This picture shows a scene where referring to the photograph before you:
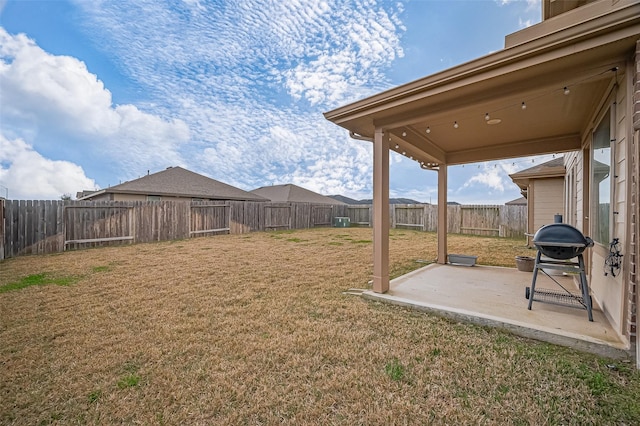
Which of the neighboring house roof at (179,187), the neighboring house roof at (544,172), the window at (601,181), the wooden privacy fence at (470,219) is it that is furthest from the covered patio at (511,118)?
the neighboring house roof at (179,187)

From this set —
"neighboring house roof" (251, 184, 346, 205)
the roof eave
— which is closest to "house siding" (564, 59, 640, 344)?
the roof eave

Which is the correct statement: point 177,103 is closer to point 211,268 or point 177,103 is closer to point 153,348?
point 211,268

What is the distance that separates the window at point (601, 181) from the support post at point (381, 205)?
2280mm

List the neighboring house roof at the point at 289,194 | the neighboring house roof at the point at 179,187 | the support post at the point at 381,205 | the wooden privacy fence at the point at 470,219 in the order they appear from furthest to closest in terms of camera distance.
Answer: the neighboring house roof at the point at 289,194 < the neighboring house roof at the point at 179,187 < the wooden privacy fence at the point at 470,219 < the support post at the point at 381,205

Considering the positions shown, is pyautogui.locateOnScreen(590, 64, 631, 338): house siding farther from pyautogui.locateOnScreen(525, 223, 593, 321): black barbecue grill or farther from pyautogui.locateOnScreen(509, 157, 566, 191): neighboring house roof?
pyautogui.locateOnScreen(509, 157, 566, 191): neighboring house roof

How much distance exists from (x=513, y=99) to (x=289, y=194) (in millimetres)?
20239

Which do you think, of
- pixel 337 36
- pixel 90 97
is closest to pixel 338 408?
pixel 337 36

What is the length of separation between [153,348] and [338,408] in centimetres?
173

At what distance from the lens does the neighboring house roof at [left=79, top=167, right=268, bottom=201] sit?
12.4m

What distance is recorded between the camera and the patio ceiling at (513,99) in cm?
225

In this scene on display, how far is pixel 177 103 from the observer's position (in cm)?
1283

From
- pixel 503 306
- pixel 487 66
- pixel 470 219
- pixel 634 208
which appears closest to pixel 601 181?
pixel 634 208

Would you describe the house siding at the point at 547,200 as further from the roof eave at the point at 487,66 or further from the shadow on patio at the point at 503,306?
the roof eave at the point at 487,66

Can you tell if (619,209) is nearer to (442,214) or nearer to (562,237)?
(562,237)
